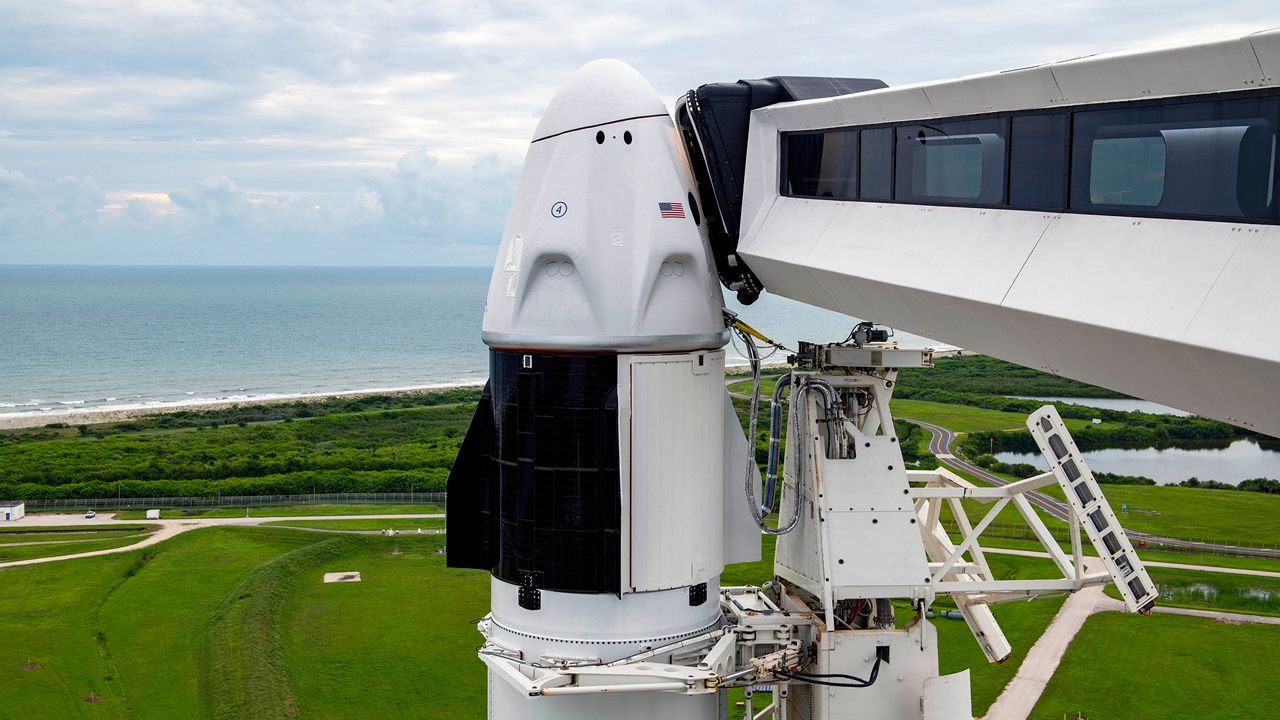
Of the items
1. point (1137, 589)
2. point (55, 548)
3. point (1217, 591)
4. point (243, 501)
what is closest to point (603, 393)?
point (1137, 589)

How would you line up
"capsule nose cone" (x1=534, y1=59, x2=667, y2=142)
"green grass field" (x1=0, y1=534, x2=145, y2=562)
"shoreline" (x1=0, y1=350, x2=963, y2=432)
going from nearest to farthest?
"capsule nose cone" (x1=534, y1=59, x2=667, y2=142)
"green grass field" (x1=0, y1=534, x2=145, y2=562)
"shoreline" (x1=0, y1=350, x2=963, y2=432)

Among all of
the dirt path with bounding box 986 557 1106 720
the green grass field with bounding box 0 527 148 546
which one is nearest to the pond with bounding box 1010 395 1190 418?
the dirt path with bounding box 986 557 1106 720

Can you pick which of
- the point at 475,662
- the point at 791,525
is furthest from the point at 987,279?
the point at 475,662

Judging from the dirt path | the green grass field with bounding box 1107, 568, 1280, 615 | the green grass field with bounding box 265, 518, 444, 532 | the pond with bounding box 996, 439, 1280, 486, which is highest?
the green grass field with bounding box 265, 518, 444, 532

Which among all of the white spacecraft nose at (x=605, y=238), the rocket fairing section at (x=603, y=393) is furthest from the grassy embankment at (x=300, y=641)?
the white spacecraft nose at (x=605, y=238)

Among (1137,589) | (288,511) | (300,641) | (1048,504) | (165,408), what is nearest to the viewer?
(1137,589)

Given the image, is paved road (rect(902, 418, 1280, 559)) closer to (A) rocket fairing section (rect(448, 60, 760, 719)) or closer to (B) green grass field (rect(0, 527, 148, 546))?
(A) rocket fairing section (rect(448, 60, 760, 719))

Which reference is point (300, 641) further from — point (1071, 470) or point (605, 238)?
point (1071, 470)

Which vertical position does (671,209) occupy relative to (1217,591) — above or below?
above
